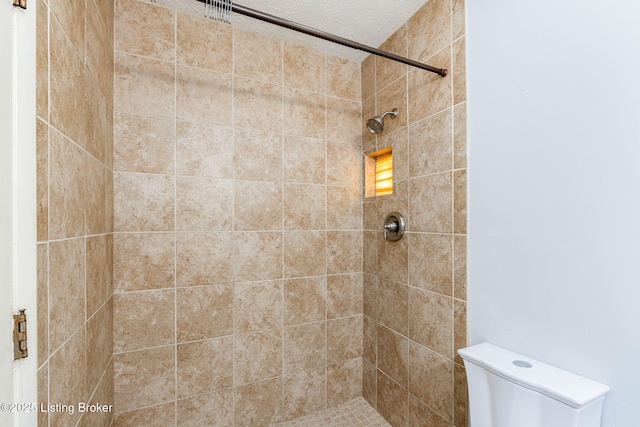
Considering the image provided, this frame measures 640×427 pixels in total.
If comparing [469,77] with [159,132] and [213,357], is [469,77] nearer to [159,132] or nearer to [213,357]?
[159,132]

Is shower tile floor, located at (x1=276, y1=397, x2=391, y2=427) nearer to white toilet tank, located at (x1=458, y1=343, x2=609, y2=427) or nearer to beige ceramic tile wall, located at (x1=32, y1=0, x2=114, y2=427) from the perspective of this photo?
white toilet tank, located at (x1=458, y1=343, x2=609, y2=427)

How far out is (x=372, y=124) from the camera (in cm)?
152

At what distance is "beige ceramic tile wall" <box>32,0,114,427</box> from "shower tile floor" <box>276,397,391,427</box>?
1.02 metres

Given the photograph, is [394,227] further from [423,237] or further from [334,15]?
[334,15]

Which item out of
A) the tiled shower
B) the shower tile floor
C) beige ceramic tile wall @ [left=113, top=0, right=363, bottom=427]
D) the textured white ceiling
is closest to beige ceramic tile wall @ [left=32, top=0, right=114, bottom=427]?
the tiled shower

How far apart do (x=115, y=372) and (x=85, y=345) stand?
0.55m

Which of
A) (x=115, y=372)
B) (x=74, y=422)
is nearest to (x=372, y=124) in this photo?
(x=74, y=422)

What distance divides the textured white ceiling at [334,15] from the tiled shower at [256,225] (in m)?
0.07
